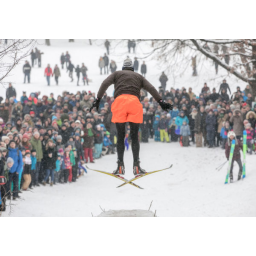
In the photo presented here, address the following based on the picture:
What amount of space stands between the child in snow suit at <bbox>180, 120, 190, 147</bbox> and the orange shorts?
7.92 metres

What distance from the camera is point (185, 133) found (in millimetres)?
14430

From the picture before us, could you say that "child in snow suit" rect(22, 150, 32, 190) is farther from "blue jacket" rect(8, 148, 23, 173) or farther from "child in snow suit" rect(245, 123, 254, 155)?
"child in snow suit" rect(245, 123, 254, 155)

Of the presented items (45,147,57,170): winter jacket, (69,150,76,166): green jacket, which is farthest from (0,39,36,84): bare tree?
(69,150,76,166): green jacket

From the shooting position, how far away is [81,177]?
12570mm

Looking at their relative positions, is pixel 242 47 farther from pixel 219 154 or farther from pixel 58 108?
pixel 58 108

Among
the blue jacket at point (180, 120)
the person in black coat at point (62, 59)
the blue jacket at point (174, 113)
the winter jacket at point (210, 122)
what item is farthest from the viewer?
the person in black coat at point (62, 59)

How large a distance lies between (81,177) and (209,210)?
351 centimetres

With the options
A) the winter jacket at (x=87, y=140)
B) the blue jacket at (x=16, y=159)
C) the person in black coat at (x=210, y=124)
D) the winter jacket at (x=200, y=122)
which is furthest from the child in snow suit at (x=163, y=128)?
the blue jacket at (x=16, y=159)

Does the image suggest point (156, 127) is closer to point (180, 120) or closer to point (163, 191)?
point (180, 120)

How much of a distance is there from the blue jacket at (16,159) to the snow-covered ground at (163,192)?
75 cm

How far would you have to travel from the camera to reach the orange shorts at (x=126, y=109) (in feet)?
20.5

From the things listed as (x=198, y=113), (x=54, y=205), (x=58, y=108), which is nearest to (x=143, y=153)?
(x=198, y=113)

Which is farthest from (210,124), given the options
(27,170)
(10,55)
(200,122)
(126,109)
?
(126,109)

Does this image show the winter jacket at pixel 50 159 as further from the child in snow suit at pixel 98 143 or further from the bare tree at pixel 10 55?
the bare tree at pixel 10 55
